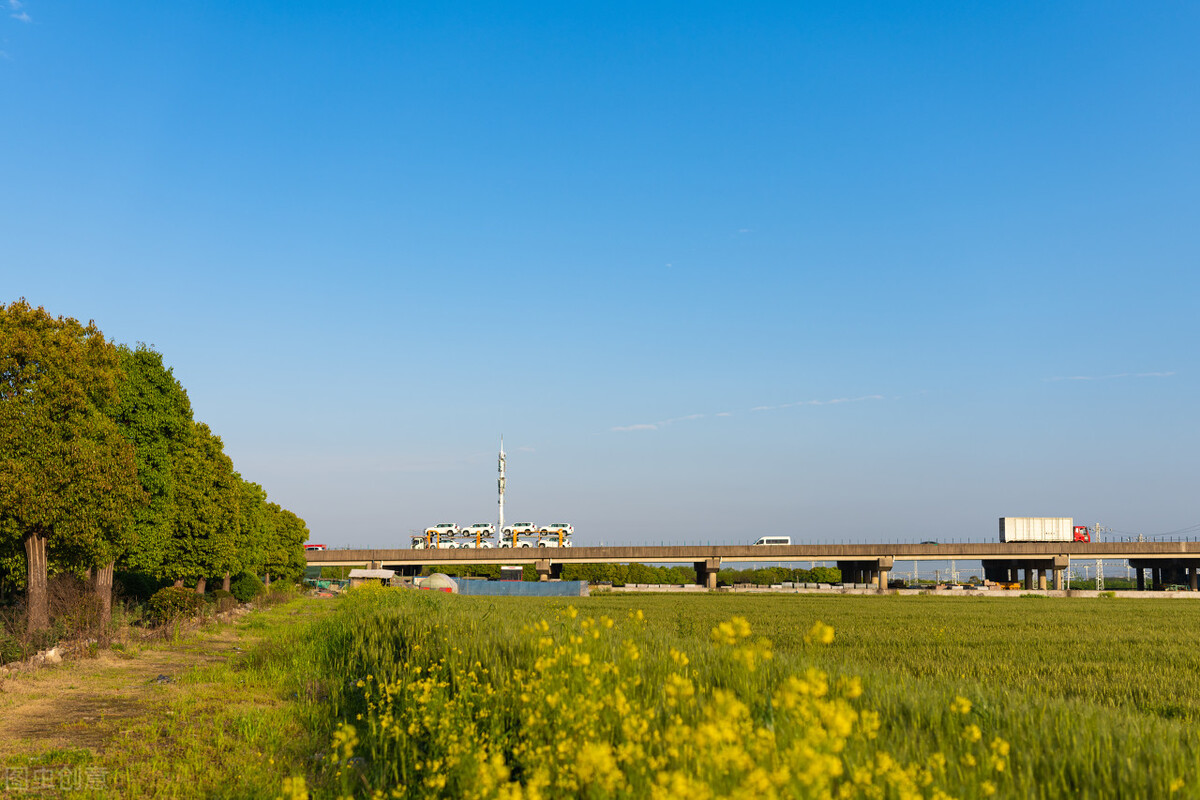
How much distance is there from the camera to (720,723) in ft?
12.5

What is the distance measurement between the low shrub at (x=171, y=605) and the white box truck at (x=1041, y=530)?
11084 cm

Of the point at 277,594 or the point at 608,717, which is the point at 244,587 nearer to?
the point at 277,594

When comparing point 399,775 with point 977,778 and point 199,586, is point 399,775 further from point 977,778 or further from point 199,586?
point 199,586

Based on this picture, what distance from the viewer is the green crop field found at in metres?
4.18

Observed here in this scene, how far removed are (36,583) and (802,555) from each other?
9153 centimetres

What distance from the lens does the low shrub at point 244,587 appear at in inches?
1748

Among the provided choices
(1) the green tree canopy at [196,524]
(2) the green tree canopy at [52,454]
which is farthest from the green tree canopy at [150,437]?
(2) the green tree canopy at [52,454]

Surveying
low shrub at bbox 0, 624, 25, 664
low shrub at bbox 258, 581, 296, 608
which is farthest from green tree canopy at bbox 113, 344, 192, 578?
low shrub at bbox 258, 581, 296, 608

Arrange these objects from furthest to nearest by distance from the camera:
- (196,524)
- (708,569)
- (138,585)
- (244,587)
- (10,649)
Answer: (708,569) < (244,587) < (138,585) < (196,524) < (10,649)

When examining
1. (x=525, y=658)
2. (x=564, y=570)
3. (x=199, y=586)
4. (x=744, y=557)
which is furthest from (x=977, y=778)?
(x=564, y=570)

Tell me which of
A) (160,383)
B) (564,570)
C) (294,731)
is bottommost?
(564,570)

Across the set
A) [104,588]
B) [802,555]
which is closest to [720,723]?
[104,588]

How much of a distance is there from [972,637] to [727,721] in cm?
2578

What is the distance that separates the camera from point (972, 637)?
84.9 ft
